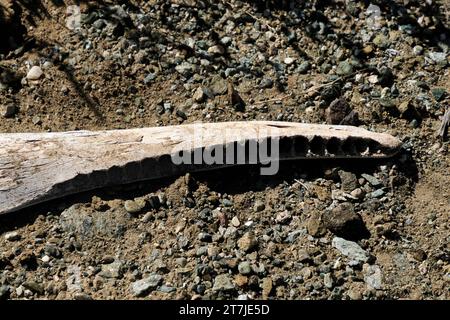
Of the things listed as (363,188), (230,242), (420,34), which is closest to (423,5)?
(420,34)

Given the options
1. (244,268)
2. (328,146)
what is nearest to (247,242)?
(244,268)

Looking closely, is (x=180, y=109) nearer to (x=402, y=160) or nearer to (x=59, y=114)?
(x=59, y=114)

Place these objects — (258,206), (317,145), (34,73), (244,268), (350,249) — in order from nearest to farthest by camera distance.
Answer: (244,268) → (350,249) → (258,206) → (317,145) → (34,73)

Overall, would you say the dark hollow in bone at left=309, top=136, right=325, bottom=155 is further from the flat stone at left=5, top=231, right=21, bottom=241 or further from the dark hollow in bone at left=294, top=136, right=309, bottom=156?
the flat stone at left=5, top=231, right=21, bottom=241

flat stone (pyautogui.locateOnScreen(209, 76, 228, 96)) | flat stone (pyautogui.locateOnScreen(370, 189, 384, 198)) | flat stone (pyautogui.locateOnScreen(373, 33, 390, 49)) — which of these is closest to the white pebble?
flat stone (pyautogui.locateOnScreen(209, 76, 228, 96))

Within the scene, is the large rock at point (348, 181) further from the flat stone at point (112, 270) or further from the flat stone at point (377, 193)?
the flat stone at point (112, 270)

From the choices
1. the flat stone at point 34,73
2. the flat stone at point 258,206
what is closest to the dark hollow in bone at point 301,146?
the flat stone at point 258,206

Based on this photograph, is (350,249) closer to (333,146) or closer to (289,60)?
(333,146)

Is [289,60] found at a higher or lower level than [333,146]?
higher
